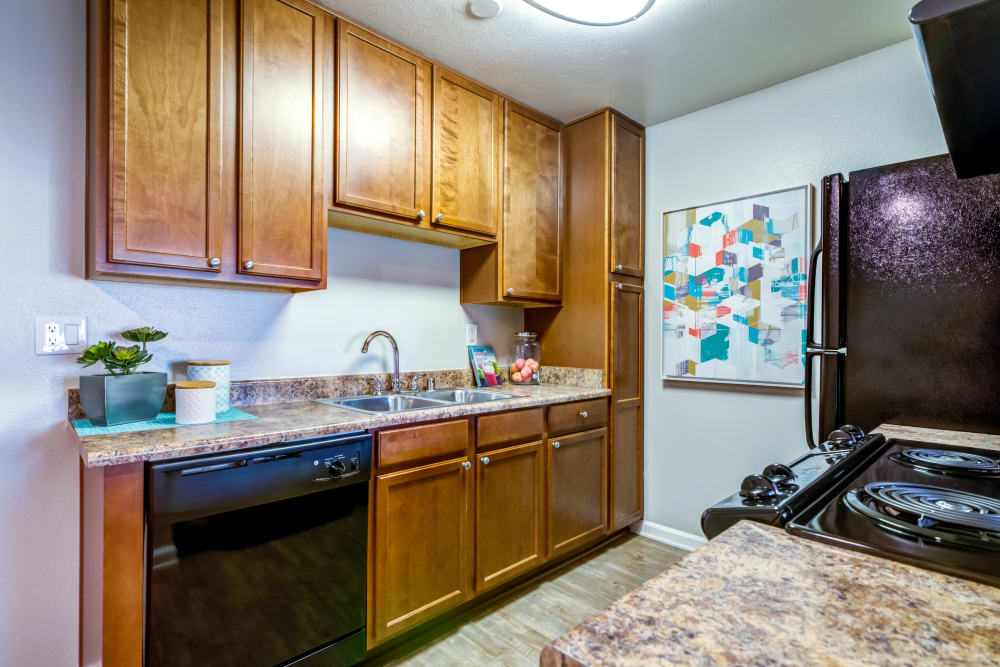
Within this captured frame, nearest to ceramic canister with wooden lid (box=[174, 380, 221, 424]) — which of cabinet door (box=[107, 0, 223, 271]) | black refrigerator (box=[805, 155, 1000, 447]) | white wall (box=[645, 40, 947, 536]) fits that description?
cabinet door (box=[107, 0, 223, 271])

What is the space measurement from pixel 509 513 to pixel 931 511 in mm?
1665

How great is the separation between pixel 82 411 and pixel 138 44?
45.3 inches

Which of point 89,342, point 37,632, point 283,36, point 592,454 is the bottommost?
point 37,632

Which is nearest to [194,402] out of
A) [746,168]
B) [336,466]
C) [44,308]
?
[336,466]

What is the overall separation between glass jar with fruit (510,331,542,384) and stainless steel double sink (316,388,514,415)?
403 millimetres

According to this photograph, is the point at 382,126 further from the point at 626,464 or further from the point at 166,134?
the point at 626,464

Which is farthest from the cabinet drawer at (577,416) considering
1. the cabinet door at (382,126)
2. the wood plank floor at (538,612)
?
the cabinet door at (382,126)

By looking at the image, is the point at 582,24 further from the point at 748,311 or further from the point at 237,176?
the point at 748,311

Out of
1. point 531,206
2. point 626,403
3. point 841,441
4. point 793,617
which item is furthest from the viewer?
point 626,403

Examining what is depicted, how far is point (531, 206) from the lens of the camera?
2.68 meters

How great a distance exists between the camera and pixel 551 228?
2.79m

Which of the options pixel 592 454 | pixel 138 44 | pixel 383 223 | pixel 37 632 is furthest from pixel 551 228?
pixel 37 632

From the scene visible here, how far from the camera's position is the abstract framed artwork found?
2.36 metres

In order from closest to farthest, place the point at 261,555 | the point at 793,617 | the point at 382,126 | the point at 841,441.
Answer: the point at 793,617
the point at 841,441
the point at 261,555
the point at 382,126
